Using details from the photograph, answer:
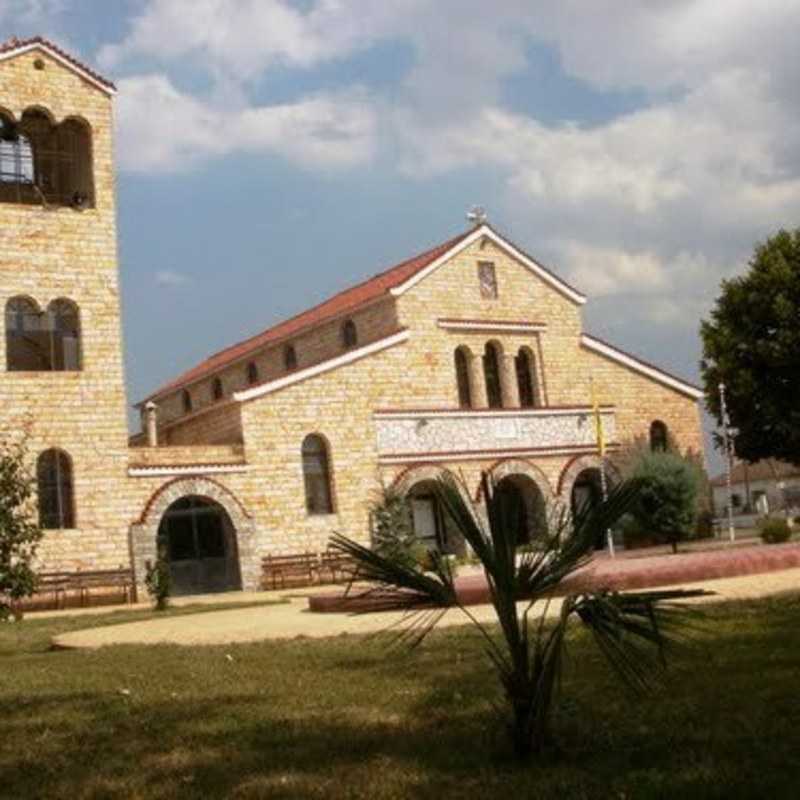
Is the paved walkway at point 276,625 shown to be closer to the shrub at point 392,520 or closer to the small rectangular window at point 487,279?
the shrub at point 392,520

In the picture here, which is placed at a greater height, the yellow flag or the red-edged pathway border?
the yellow flag

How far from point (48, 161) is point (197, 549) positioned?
12350 mm

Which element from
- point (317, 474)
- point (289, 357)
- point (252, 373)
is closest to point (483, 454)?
point (317, 474)

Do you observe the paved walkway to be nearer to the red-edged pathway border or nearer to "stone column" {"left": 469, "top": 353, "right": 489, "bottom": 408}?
the red-edged pathway border

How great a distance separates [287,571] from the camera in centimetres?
3238

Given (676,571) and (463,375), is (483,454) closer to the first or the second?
(463,375)

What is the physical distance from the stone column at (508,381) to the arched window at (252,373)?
10.9 m

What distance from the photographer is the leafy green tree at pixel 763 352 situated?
119 ft

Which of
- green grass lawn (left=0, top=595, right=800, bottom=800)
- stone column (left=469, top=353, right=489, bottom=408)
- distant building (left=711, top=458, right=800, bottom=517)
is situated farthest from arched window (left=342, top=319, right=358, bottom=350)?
distant building (left=711, top=458, right=800, bottom=517)

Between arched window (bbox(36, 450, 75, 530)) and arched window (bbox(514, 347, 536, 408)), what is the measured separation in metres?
16.5

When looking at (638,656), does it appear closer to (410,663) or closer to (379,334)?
(410,663)

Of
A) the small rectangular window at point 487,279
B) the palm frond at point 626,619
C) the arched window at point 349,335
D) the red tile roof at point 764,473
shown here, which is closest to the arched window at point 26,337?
the arched window at point 349,335

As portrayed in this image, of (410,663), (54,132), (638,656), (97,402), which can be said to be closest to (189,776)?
(638,656)

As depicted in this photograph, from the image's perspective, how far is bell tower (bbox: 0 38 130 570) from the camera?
3000 cm
